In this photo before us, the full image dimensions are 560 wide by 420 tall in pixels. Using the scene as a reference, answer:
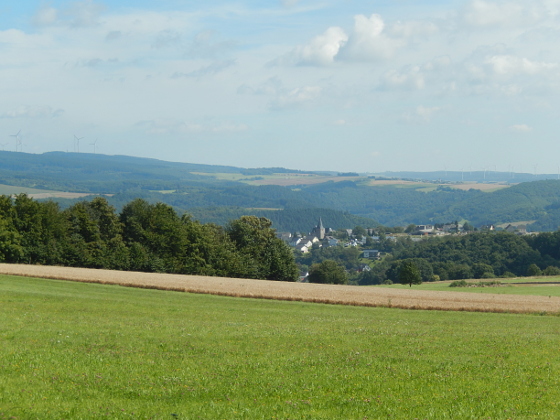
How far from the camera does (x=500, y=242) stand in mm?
147500

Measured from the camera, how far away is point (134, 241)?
8444 cm

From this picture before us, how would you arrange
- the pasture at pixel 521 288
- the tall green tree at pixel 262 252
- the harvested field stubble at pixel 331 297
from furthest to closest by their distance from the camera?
the tall green tree at pixel 262 252
the pasture at pixel 521 288
the harvested field stubble at pixel 331 297

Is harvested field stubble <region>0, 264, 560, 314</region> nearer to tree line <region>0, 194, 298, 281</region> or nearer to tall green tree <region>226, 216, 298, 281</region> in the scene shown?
tree line <region>0, 194, 298, 281</region>

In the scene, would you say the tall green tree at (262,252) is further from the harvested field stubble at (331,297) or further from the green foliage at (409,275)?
the harvested field stubble at (331,297)

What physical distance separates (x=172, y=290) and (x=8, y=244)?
97.7ft

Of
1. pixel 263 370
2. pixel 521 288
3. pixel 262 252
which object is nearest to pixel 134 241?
pixel 262 252

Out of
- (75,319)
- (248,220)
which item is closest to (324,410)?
(75,319)

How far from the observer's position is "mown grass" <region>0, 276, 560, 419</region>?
12.6 meters

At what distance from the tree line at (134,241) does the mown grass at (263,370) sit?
49812 millimetres

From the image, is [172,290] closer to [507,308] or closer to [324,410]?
[507,308]

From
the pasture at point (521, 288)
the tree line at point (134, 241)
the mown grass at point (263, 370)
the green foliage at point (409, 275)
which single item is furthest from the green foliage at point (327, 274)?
the mown grass at point (263, 370)

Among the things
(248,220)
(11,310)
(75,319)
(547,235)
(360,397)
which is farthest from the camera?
(547,235)

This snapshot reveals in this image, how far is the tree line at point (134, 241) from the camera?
242 feet

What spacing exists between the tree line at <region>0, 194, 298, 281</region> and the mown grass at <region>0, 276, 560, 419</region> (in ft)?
163
